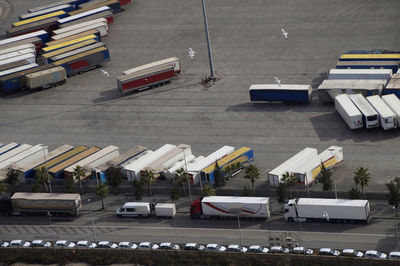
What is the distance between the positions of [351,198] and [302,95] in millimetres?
34192

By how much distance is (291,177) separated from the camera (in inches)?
4026

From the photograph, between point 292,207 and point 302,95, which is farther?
point 302,95

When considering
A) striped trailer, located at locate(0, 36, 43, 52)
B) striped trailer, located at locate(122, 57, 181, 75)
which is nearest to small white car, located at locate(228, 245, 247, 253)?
striped trailer, located at locate(122, 57, 181, 75)

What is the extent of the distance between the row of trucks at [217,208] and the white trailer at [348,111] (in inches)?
941

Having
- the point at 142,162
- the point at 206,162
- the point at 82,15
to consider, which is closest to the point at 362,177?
the point at 206,162

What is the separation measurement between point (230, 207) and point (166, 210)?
331 inches

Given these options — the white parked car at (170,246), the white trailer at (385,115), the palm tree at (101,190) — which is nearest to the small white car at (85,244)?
the palm tree at (101,190)

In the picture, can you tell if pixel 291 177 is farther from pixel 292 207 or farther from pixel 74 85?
pixel 74 85

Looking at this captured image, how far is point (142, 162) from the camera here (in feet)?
370

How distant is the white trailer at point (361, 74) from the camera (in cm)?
12962

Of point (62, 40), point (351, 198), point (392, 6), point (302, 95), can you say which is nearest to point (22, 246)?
point (351, 198)

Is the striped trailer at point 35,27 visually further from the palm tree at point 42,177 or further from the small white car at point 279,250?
the small white car at point 279,250

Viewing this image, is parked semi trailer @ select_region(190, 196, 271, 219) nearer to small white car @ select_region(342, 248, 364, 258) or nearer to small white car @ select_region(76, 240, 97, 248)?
small white car @ select_region(342, 248, 364, 258)

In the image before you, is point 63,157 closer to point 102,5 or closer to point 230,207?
point 230,207
